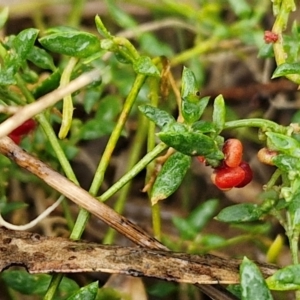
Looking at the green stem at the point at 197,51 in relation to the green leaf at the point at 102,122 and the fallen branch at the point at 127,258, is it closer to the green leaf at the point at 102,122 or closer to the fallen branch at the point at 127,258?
the green leaf at the point at 102,122

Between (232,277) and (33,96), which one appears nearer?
(232,277)

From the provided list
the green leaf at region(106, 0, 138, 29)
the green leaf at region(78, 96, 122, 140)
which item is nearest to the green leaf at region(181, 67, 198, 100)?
the green leaf at region(78, 96, 122, 140)

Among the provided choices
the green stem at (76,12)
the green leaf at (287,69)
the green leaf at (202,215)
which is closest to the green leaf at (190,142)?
the green leaf at (287,69)

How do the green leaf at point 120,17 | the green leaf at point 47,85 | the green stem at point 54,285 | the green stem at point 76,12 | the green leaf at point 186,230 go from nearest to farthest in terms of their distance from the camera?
the green stem at point 54,285, the green leaf at point 47,85, the green leaf at point 186,230, the green leaf at point 120,17, the green stem at point 76,12

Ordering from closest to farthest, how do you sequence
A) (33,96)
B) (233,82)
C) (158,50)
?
(33,96) < (158,50) < (233,82)

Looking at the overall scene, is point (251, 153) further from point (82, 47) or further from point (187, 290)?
point (82, 47)

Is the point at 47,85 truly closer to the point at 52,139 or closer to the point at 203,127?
the point at 52,139

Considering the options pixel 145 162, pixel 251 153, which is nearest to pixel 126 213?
pixel 251 153
